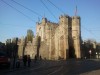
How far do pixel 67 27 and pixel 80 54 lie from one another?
9.64 meters

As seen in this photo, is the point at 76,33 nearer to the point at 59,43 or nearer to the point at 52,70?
the point at 59,43

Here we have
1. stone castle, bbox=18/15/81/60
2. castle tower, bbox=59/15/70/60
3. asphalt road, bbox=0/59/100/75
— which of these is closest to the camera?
asphalt road, bbox=0/59/100/75

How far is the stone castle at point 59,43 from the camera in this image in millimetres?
81500

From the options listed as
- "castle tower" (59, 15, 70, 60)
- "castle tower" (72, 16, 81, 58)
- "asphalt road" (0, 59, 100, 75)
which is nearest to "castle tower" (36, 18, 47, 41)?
"castle tower" (59, 15, 70, 60)

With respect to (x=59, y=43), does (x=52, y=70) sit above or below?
below

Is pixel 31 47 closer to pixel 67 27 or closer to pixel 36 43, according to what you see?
pixel 36 43

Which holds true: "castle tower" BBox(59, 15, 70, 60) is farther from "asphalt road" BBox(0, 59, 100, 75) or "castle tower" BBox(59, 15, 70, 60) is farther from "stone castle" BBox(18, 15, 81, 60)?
"asphalt road" BBox(0, 59, 100, 75)

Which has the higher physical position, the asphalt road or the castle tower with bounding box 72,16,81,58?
the castle tower with bounding box 72,16,81,58

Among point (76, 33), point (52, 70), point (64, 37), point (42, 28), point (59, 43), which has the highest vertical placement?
point (42, 28)

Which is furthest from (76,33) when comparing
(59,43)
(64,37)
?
(59,43)

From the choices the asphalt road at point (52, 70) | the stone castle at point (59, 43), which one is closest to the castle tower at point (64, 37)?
the stone castle at point (59, 43)

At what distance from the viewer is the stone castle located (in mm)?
81500

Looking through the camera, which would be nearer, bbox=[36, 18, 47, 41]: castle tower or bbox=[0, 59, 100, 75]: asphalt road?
bbox=[0, 59, 100, 75]: asphalt road

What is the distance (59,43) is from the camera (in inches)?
3255
